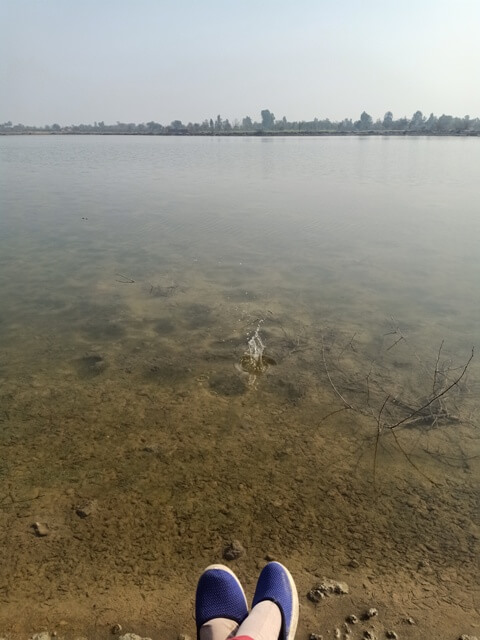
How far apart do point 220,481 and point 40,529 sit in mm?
1261

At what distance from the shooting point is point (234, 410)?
13.8 feet

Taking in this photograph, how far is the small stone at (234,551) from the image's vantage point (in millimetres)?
2797

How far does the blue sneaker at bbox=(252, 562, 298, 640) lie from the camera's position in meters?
2.26

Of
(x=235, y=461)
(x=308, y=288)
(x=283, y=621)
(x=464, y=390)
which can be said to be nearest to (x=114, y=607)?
(x=283, y=621)

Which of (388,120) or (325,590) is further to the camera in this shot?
(388,120)

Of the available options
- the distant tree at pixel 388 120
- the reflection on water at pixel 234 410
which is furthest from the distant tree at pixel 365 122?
the reflection on water at pixel 234 410

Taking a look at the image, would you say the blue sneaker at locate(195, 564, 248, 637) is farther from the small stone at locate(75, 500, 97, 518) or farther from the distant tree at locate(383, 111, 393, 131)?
the distant tree at locate(383, 111, 393, 131)

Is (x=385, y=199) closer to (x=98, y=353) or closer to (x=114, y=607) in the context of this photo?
(x=98, y=353)

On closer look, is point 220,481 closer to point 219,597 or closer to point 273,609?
point 219,597

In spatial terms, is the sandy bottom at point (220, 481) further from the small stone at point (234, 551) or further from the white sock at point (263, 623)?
the white sock at point (263, 623)

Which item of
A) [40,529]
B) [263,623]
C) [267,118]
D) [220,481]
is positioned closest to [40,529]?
[40,529]

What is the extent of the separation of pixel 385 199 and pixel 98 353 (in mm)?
12904

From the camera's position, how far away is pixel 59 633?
232cm

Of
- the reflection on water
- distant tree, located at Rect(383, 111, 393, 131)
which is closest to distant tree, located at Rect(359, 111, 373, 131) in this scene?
distant tree, located at Rect(383, 111, 393, 131)
